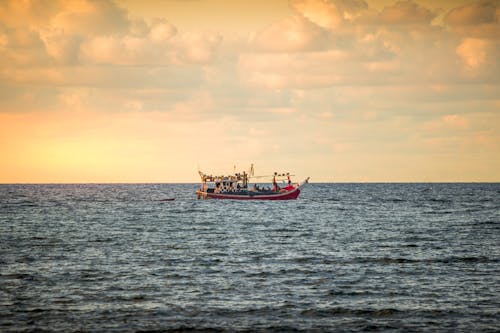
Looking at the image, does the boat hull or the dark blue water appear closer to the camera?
the dark blue water

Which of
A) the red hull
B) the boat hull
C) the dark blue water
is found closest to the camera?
the dark blue water

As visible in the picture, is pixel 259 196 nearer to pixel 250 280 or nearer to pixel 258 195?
pixel 258 195

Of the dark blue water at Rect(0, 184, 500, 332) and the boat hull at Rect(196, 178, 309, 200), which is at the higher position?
the boat hull at Rect(196, 178, 309, 200)

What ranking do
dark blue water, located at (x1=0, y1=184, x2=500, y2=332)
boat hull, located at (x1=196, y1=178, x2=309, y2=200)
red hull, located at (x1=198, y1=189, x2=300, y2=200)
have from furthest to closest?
red hull, located at (x1=198, y1=189, x2=300, y2=200)
boat hull, located at (x1=196, y1=178, x2=309, y2=200)
dark blue water, located at (x1=0, y1=184, x2=500, y2=332)

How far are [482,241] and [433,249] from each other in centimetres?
746

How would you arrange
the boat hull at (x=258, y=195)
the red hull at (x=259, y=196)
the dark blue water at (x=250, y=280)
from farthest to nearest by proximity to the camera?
the red hull at (x=259, y=196)
the boat hull at (x=258, y=195)
the dark blue water at (x=250, y=280)

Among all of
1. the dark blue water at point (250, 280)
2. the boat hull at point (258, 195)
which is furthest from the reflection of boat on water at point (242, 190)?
the dark blue water at point (250, 280)

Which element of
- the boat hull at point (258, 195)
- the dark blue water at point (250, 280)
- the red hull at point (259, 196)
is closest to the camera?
the dark blue water at point (250, 280)

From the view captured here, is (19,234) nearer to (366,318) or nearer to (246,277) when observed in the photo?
(246,277)

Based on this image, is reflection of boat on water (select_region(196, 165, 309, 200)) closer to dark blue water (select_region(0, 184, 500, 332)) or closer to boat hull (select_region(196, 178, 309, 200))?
boat hull (select_region(196, 178, 309, 200))

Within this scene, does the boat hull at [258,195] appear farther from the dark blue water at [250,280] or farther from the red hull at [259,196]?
the dark blue water at [250,280]

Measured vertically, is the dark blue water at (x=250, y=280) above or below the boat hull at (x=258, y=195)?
below

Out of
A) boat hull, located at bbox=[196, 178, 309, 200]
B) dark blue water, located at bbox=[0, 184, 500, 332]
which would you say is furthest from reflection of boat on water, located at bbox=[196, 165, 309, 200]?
dark blue water, located at bbox=[0, 184, 500, 332]

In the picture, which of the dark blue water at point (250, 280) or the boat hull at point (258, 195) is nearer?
the dark blue water at point (250, 280)
